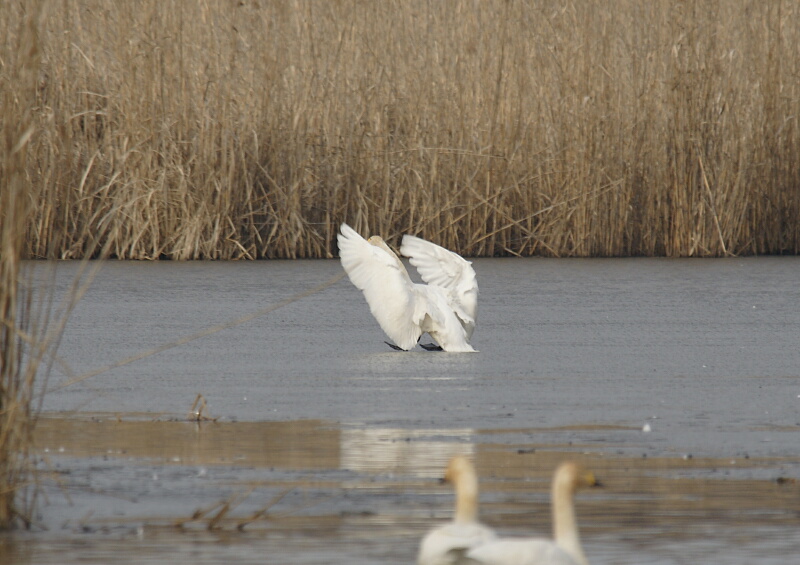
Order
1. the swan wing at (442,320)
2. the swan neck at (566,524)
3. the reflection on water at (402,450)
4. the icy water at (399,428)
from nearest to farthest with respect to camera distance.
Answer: the swan neck at (566,524)
the icy water at (399,428)
the reflection on water at (402,450)
the swan wing at (442,320)

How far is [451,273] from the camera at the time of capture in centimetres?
827

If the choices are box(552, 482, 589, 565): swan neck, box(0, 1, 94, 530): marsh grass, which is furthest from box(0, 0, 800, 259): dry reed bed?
box(552, 482, 589, 565): swan neck

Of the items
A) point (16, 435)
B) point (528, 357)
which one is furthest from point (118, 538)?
point (528, 357)

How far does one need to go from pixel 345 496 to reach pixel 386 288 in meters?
3.64

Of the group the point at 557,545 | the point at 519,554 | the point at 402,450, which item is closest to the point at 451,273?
the point at 402,450

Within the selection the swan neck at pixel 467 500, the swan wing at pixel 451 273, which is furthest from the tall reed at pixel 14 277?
the swan wing at pixel 451 273

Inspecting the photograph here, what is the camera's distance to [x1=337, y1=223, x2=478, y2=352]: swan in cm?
763

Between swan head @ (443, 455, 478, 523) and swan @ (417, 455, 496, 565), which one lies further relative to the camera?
swan head @ (443, 455, 478, 523)

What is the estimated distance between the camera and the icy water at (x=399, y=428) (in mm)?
3693

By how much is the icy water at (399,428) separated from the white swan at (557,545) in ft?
1.55

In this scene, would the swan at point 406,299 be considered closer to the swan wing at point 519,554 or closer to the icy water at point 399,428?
the icy water at point 399,428

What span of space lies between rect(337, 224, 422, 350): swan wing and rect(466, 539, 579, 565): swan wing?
4.78 meters

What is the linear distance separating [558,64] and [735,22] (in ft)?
5.66

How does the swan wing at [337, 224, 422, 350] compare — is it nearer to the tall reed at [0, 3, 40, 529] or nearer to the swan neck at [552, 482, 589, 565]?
the tall reed at [0, 3, 40, 529]
